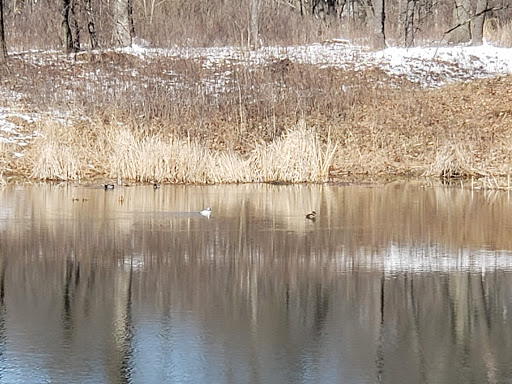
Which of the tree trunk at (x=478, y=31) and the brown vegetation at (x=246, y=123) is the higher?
the tree trunk at (x=478, y=31)

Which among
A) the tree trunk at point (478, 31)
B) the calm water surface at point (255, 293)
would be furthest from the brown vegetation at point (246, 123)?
the tree trunk at point (478, 31)

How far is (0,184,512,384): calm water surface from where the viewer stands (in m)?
6.86

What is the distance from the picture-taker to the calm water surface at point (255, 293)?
22.5 ft

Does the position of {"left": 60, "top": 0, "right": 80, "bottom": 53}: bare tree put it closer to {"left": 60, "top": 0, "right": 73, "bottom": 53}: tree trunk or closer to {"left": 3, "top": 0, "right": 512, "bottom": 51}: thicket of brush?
{"left": 60, "top": 0, "right": 73, "bottom": 53}: tree trunk

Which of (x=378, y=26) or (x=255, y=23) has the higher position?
(x=255, y=23)

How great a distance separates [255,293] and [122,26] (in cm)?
2544

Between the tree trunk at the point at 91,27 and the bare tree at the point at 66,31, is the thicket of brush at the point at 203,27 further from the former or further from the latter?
the bare tree at the point at 66,31

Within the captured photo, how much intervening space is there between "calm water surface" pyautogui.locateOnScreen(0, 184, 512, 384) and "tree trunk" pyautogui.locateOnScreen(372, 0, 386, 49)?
17.5 meters

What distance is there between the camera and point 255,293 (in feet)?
30.2

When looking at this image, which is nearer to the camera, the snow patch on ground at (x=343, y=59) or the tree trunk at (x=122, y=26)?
the snow patch on ground at (x=343, y=59)

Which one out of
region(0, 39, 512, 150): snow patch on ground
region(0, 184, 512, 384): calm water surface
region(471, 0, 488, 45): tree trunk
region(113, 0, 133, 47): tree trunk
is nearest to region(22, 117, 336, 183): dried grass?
region(0, 184, 512, 384): calm water surface

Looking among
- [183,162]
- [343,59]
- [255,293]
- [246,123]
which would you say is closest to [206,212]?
[255,293]

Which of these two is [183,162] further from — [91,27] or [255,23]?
[91,27]

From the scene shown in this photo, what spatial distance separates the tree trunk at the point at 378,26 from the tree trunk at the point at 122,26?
8501 mm
